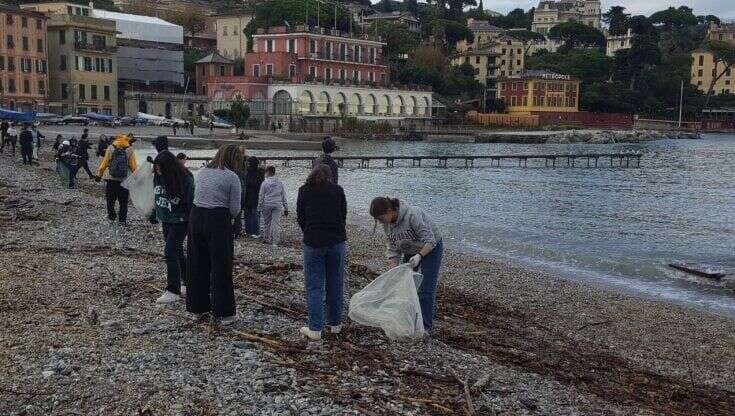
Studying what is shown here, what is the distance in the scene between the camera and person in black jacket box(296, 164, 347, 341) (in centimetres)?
780

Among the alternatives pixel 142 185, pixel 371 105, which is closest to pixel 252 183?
pixel 142 185

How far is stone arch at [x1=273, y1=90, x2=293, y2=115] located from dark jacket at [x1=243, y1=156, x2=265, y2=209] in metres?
75.7

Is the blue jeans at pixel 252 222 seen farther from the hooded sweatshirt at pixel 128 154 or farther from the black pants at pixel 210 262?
the black pants at pixel 210 262

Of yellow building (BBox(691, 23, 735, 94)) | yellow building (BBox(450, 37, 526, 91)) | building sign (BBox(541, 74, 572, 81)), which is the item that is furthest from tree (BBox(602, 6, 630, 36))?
building sign (BBox(541, 74, 572, 81))

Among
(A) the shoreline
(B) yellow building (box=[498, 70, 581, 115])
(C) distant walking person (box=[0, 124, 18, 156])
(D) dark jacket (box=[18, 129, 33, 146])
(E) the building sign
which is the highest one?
(E) the building sign

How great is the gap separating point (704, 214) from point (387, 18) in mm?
142498

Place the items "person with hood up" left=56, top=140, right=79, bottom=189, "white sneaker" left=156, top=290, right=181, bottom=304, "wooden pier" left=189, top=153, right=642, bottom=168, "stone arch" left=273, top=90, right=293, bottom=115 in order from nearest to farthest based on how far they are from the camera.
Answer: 1. "white sneaker" left=156, top=290, right=181, bottom=304
2. "person with hood up" left=56, top=140, right=79, bottom=189
3. "wooden pier" left=189, top=153, right=642, bottom=168
4. "stone arch" left=273, top=90, right=293, bottom=115

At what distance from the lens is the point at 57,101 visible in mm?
75875

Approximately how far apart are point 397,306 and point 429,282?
22.5 inches

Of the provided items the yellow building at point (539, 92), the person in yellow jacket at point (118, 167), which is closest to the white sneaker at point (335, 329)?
the person in yellow jacket at point (118, 167)

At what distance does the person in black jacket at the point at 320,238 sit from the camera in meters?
7.80

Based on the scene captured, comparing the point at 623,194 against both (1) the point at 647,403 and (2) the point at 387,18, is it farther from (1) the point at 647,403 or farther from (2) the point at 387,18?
(2) the point at 387,18

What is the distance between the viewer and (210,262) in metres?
8.48

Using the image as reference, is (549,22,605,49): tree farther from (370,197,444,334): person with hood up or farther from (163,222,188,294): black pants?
(163,222,188,294): black pants
